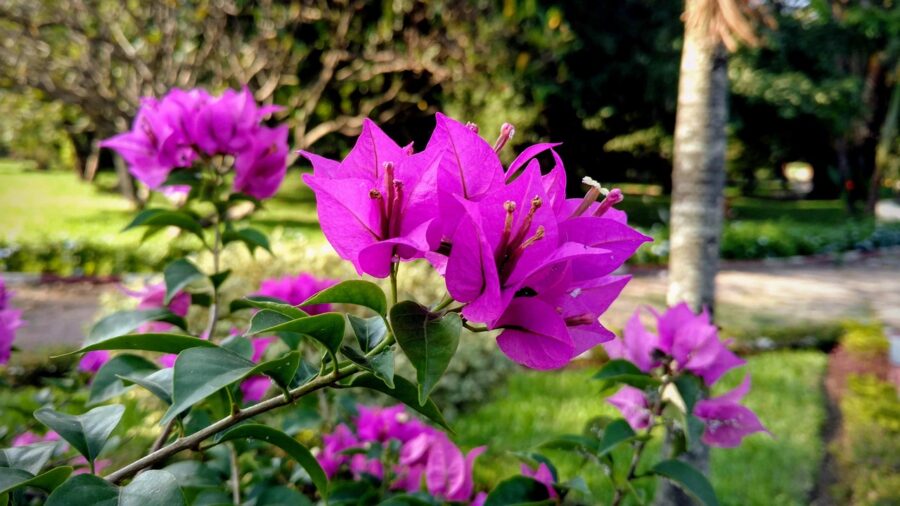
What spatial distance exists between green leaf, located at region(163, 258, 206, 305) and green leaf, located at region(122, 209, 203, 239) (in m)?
0.07

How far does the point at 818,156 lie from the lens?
18.3 meters

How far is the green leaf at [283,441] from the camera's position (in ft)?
2.04

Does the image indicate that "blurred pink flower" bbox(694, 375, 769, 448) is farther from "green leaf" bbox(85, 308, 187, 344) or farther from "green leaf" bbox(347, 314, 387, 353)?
"green leaf" bbox(85, 308, 187, 344)

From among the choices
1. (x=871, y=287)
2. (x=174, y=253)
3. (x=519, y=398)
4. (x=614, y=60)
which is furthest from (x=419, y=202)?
(x=614, y=60)

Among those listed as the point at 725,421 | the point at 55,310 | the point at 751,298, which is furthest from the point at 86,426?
the point at 751,298

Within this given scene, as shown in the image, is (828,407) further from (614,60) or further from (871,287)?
(614,60)

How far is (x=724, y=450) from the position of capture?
3.55m

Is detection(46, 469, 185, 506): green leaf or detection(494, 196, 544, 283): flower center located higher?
detection(494, 196, 544, 283): flower center

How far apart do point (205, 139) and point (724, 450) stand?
3252 millimetres

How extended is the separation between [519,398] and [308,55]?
700cm

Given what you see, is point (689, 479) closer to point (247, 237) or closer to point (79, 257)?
point (247, 237)

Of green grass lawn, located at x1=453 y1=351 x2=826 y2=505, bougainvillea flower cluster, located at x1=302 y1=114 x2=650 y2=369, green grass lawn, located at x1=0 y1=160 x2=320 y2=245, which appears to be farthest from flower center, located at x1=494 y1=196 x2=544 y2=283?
green grass lawn, located at x1=0 y1=160 x2=320 y2=245

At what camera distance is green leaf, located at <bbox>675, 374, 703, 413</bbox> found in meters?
1.02

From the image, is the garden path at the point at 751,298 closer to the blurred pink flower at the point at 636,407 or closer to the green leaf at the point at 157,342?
the blurred pink flower at the point at 636,407
